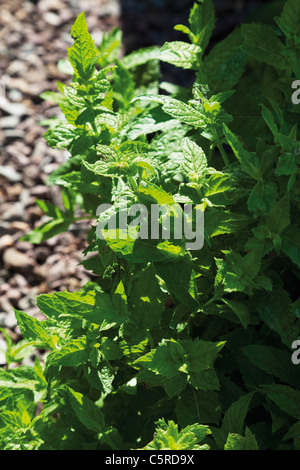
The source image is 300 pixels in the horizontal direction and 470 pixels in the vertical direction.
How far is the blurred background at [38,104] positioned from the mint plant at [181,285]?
23.3 inches

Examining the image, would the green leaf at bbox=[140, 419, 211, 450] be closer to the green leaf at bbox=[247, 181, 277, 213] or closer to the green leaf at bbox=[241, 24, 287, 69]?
the green leaf at bbox=[247, 181, 277, 213]

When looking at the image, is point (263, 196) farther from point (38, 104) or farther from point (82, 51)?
point (38, 104)

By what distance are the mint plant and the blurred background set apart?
592mm

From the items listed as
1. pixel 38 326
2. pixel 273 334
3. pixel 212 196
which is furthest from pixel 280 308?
pixel 38 326

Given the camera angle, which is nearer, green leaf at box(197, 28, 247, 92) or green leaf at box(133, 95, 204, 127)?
green leaf at box(133, 95, 204, 127)

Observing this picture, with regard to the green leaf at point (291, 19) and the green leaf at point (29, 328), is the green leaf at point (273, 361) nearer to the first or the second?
Answer: the green leaf at point (29, 328)

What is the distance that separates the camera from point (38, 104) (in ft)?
10.4

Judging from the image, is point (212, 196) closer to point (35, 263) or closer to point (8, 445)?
point (8, 445)

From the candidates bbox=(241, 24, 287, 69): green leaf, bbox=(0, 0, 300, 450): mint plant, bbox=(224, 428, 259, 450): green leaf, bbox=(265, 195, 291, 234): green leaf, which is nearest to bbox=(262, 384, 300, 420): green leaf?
bbox=(0, 0, 300, 450): mint plant

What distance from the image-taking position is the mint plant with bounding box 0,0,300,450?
4.23 feet

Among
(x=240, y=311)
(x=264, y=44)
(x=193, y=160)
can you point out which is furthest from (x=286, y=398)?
(x=264, y=44)

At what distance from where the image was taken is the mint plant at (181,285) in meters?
1.29

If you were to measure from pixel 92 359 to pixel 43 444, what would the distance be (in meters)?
0.36

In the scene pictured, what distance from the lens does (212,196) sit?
1.34 meters
